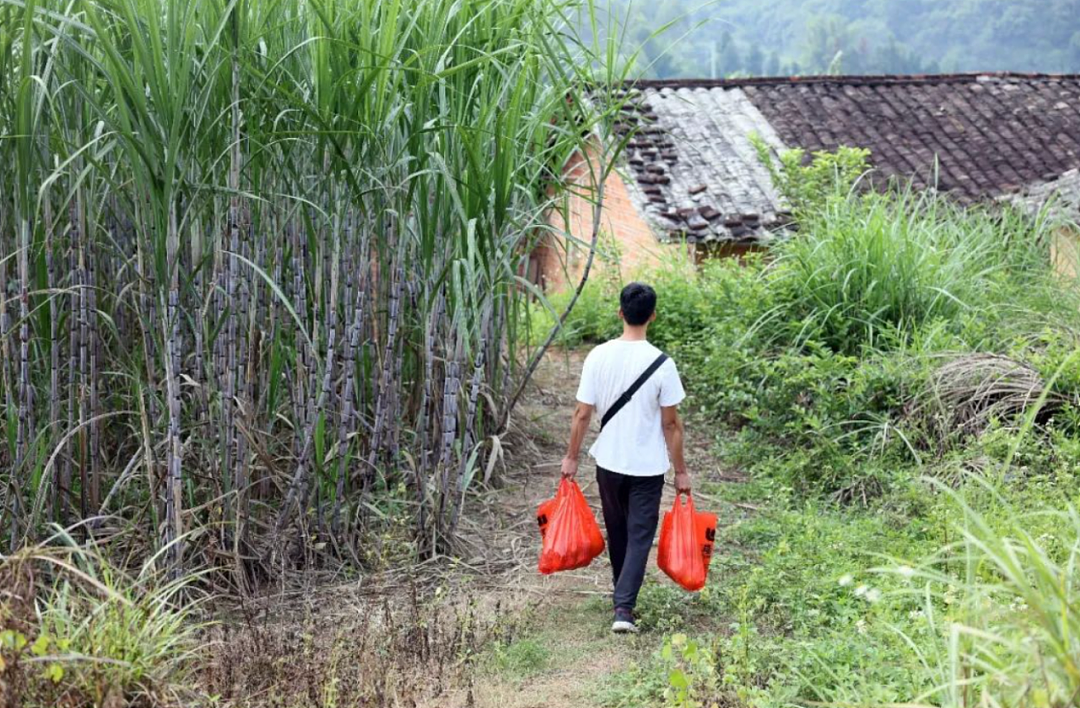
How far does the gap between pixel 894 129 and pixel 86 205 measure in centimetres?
1302

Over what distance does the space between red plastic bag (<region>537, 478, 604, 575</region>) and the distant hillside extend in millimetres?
40245

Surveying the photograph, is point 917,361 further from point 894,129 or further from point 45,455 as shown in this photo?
point 894,129

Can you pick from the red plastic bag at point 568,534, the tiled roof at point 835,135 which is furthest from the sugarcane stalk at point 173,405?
the tiled roof at point 835,135

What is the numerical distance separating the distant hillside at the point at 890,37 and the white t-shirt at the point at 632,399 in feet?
132

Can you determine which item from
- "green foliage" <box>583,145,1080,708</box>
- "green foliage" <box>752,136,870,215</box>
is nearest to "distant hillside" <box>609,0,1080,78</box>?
"green foliage" <box>752,136,870,215</box>

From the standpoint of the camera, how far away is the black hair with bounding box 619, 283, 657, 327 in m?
4.36

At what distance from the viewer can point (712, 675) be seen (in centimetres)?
370

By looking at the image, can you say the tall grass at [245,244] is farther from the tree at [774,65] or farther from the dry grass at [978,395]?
the tree at [774,65]

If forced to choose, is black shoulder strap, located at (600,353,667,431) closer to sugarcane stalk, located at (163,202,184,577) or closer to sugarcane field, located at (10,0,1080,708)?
sugarcane field, located at (10,0,1080,708)

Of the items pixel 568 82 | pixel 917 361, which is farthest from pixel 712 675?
pixel 917 361

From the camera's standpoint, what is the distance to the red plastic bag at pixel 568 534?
14.8 ft

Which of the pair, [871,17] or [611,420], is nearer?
[611,420]

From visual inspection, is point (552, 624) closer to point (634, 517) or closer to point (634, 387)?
point (634, 517)

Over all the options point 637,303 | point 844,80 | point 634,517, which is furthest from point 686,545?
point 844,80
